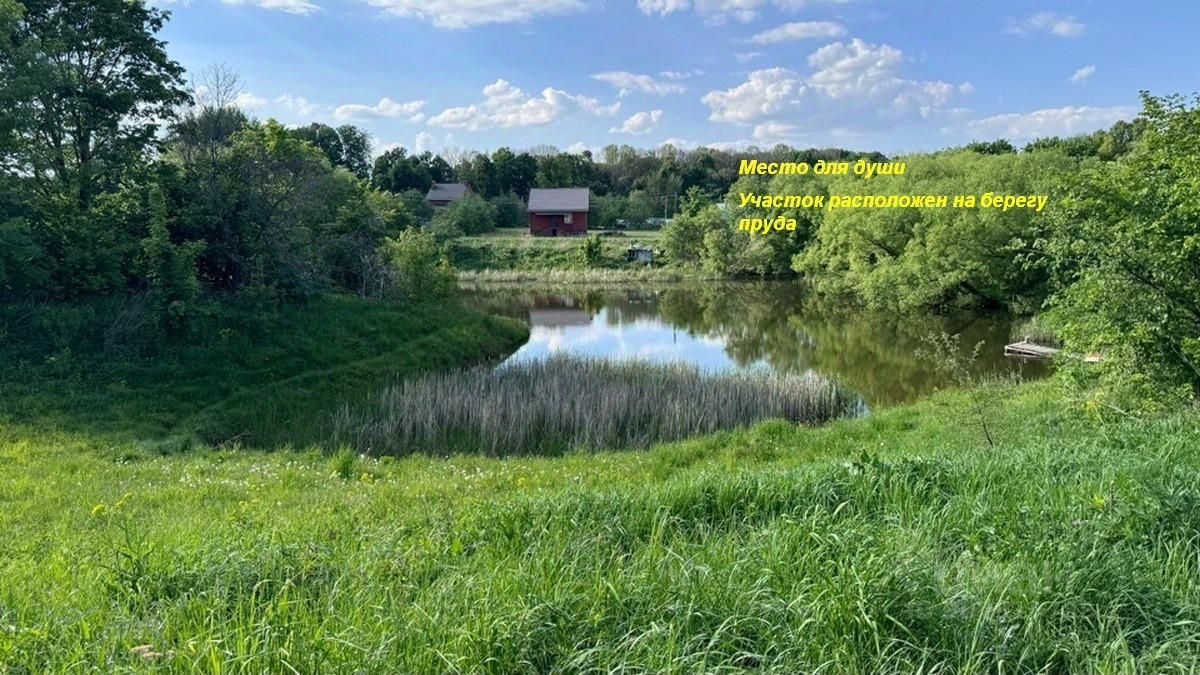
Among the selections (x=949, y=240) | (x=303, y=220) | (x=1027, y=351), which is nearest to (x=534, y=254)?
(x=949, y=240)

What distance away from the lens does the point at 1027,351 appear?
20.0 meters

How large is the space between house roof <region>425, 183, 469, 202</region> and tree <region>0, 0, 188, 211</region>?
48.7 m

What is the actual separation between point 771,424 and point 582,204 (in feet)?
177

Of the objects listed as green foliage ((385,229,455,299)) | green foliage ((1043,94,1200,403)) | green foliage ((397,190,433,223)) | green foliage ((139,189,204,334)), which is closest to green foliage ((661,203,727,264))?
green foliage ((397,190,433,223))

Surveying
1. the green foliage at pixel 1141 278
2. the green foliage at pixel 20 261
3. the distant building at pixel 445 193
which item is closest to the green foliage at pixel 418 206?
the distant building at pixel 445 193

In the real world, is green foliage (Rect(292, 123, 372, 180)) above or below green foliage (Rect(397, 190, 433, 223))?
above

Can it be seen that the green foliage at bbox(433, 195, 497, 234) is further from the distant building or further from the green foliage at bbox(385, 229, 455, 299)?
the green foliage at bbox(385, 229, 455, 299)

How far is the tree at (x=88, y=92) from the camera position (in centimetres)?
1416

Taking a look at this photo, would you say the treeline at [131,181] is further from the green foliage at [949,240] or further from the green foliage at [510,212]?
the green foliage at [510,212]

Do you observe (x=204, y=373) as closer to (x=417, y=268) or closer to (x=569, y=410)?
(x=569, y=410)

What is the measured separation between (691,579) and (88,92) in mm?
18012

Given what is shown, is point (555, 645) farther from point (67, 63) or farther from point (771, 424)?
point (67, 63)

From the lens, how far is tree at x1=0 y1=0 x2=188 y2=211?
46.4ft

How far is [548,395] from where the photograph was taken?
13.0m
